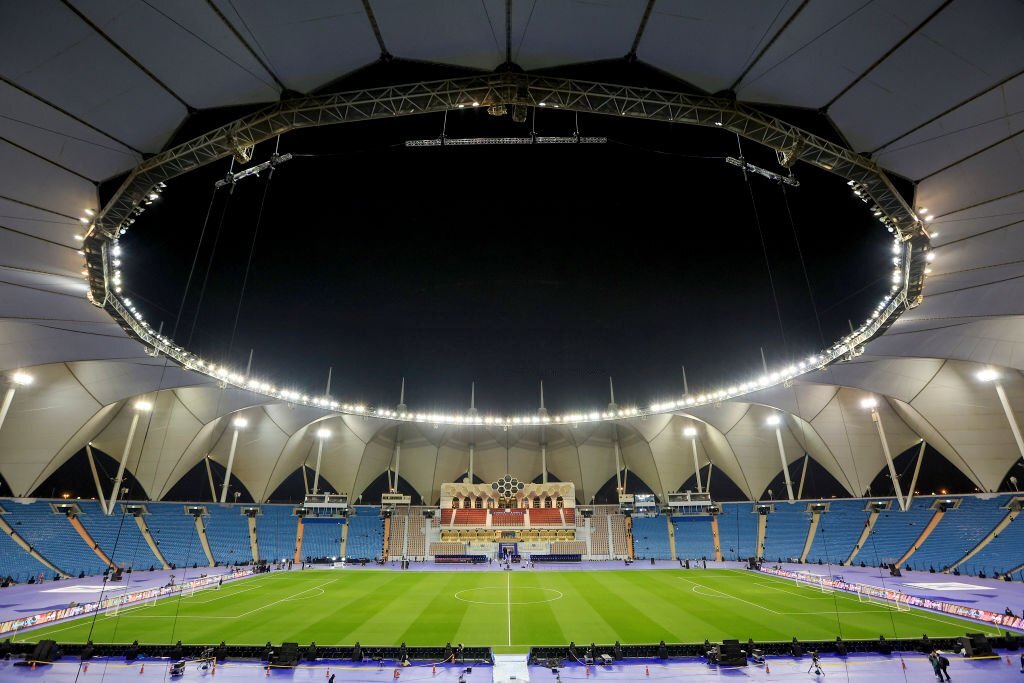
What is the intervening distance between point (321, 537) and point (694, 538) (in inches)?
1702

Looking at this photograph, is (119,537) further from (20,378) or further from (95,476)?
(20,378)

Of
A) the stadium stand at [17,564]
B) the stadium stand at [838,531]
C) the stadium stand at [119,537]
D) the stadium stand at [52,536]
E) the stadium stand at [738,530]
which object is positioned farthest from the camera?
the stadium stand at [738,530]

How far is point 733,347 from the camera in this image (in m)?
35.0

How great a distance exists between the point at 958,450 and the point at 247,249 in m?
53.3

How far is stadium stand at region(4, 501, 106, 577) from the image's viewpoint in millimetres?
38562

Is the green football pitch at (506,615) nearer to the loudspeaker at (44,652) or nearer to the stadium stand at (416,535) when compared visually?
the loudspeaker at (44,652)

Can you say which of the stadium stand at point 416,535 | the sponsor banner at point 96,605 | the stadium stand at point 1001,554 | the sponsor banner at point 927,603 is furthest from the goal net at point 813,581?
the stadium stand at point 416,535

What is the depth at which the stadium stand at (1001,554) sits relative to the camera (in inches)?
1428

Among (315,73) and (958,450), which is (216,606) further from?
(958,450)

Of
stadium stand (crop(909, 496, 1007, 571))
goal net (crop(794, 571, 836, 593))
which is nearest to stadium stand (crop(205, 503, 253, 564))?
goal net (crop(794, 571, 836, 593))

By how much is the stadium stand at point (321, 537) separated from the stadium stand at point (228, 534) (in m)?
5.90

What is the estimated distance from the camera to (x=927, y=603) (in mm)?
26078

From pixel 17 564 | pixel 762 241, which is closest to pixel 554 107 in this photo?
pixel 762 241

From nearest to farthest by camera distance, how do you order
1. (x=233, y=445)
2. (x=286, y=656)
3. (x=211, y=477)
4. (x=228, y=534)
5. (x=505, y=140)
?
(x=505, y=140), (x=286, y=656), (x=233, y=445), (x=228, y=534), (x=211, y=477)
